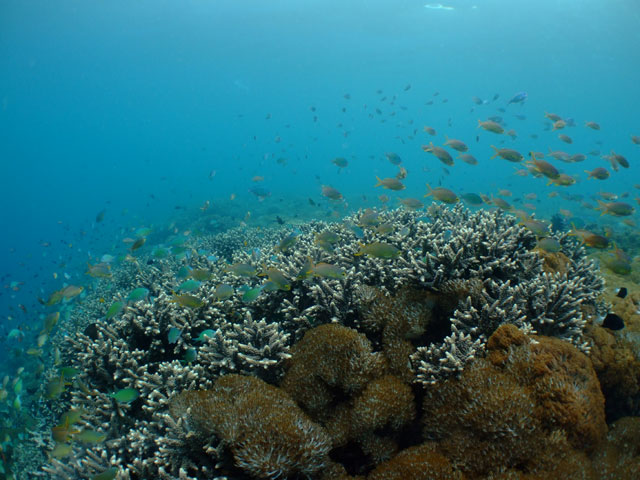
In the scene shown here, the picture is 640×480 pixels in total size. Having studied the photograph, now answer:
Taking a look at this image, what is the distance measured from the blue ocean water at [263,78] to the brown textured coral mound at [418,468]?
13.4 metres

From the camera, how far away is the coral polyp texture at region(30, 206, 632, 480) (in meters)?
2.57

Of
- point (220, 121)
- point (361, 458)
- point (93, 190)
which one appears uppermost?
point (361, 458)

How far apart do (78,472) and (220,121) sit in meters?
214

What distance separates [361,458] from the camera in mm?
3072

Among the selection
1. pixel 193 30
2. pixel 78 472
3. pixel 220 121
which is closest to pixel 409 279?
pixel 78 472

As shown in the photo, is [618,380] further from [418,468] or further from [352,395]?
[352,395]

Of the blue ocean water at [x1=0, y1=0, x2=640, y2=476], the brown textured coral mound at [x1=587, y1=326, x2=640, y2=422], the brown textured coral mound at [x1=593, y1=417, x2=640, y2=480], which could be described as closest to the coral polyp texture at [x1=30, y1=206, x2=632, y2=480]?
the brown textured coral mound at [x1=593, y1=417, x2=640, y2=480]

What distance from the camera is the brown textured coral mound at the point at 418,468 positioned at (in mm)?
2330

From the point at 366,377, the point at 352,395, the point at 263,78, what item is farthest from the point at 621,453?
the point at 263,78

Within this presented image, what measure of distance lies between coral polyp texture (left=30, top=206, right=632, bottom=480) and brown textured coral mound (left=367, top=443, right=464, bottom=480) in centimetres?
1

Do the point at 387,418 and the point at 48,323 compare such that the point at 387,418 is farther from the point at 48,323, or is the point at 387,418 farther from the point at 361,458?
the point at 48,323

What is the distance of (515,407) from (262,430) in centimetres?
210

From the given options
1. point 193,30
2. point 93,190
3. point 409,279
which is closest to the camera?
point 409,279

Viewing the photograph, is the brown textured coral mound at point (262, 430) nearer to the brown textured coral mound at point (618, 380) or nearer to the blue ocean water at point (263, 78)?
the brown textured coral mound at point (618, 380)
